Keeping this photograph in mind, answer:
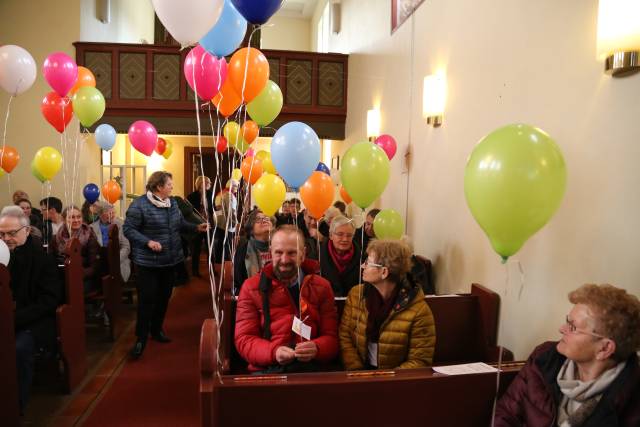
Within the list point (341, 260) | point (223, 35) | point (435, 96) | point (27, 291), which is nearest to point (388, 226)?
point (341, 260)

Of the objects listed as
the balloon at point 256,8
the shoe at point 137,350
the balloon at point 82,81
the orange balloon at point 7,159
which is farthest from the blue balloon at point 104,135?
the balloon at point 256,8

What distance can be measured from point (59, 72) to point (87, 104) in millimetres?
435

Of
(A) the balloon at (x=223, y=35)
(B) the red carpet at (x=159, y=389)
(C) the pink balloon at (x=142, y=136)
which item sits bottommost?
(B) the red carpet at (x=159, y=389)

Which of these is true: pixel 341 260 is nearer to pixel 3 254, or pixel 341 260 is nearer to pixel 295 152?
pixel 295 152

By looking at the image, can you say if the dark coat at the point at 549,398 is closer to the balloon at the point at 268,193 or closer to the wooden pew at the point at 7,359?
the balloon at the point at 268,193

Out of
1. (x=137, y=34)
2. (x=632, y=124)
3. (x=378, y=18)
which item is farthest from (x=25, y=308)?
(x=137, y=34)

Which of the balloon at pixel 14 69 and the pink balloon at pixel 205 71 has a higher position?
the balloon at pixel 14 69

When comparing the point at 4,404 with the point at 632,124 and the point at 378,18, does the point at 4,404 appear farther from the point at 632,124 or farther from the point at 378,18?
the point at 378,18

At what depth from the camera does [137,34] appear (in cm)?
1157

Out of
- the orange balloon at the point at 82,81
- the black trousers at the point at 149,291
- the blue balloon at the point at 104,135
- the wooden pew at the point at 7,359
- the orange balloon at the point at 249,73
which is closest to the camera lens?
the wooden pew at the point at 7,359

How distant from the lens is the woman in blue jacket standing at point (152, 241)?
412 cm

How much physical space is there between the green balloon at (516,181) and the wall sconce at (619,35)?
1.90 feet

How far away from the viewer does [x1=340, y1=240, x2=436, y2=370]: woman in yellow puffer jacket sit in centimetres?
230

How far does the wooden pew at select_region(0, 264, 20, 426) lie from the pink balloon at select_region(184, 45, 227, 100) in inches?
61.3
